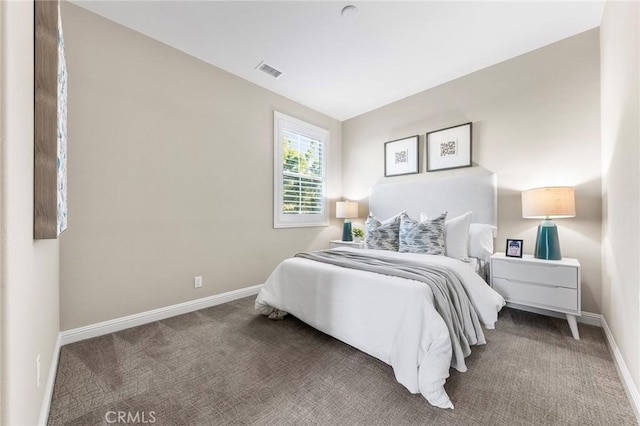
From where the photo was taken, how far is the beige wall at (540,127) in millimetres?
2441

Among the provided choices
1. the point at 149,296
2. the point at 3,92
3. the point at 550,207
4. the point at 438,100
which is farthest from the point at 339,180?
the point at 3,92

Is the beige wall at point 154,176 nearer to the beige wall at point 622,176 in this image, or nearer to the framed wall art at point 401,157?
the framed wall art at point 401,157

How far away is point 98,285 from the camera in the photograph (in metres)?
2.23

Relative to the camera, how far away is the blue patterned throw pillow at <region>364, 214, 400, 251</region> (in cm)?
303

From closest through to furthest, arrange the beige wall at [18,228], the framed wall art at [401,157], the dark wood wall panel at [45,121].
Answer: the beige wall at [18,228] → the dark wood wall panel at [45,121] → the framed wall art at [401,157]

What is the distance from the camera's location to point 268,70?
10.2 ft

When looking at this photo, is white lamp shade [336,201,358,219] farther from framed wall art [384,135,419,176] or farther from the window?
framed wall art [384,135,419,176]

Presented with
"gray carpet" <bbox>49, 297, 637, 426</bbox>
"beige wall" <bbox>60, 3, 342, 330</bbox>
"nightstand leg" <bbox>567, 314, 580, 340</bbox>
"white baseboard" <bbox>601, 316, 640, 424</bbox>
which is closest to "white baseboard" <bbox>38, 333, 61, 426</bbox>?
"gray carpet" <bbox>49, 297, 637, 426</bbox>

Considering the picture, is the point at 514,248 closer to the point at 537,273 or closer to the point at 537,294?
the point at 537,273

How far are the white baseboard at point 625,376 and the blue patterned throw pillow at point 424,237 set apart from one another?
4.22ft

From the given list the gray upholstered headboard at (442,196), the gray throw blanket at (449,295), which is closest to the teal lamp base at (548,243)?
the gray upholstered headboard at (442,196)

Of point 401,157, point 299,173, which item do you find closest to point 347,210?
point 299,173

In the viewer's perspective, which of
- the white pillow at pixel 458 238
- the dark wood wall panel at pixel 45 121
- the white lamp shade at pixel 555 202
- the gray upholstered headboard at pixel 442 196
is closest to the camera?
the dark wood wall panel at pixel 45 121

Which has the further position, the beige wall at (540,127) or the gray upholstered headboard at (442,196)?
the gray upholstered headboard at (442,196)
